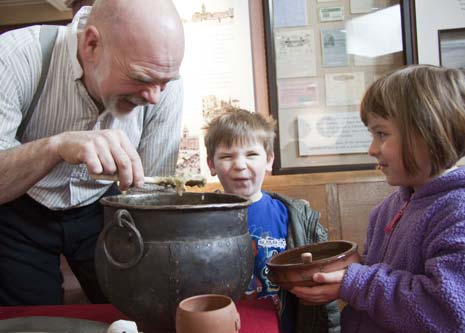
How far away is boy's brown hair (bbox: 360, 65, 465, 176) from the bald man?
581 millimetres

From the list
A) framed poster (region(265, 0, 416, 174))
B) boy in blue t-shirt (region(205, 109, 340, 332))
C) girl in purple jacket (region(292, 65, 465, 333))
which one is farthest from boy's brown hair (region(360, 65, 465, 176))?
framed poster (region(265, 0, 416, 174))

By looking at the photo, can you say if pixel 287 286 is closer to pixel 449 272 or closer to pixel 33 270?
pixel 449 272

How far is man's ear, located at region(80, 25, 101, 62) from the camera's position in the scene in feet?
4.07

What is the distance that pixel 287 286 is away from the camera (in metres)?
1.00

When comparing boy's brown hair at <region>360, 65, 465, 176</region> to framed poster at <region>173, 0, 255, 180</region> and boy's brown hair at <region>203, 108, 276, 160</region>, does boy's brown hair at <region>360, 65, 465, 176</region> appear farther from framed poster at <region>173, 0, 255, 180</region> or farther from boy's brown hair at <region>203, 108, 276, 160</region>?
framed poster at <region>173, 0, 255, 180</region>

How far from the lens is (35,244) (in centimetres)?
143

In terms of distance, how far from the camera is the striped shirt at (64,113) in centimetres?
124

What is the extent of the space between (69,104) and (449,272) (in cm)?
109

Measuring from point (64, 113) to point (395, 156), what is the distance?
36.9 inches

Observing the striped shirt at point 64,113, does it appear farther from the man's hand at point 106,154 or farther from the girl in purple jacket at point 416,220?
the girl in purple jacket at point 416,220

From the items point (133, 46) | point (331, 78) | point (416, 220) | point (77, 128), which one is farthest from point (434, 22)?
point (77, 128)

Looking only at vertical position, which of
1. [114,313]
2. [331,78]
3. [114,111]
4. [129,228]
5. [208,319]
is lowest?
[114,313]

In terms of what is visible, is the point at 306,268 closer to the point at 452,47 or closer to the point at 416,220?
the point at 416,220

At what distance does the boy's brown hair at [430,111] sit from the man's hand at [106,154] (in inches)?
24.3
